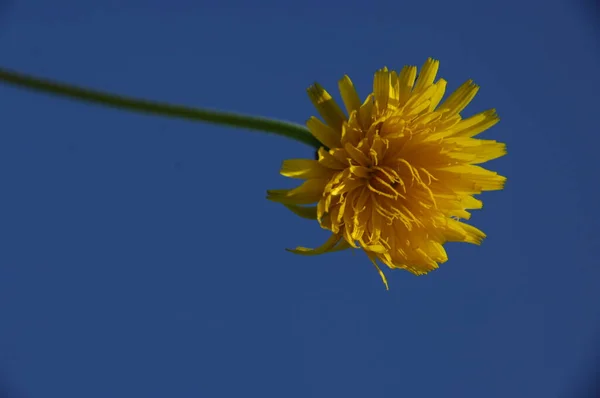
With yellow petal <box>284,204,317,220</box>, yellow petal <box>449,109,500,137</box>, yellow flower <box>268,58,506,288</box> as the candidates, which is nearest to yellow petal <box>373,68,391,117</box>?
yellow flower <box>268,58,506,288</box>

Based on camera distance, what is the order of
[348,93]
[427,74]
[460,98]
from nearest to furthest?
1. [348,93]
2. [427,74]
3. [460,98]

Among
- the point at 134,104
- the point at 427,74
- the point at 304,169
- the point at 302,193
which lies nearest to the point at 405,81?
the point at 427,74

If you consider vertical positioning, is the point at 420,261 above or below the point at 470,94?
below

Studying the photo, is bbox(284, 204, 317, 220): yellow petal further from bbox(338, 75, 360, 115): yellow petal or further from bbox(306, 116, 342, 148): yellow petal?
bbox(338, 75, 360, 115): yellow petal

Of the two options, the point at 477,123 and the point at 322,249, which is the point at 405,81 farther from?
the point at 322,249

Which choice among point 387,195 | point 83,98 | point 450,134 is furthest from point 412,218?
point 83,98

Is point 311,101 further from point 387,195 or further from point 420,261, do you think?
point 420,261
